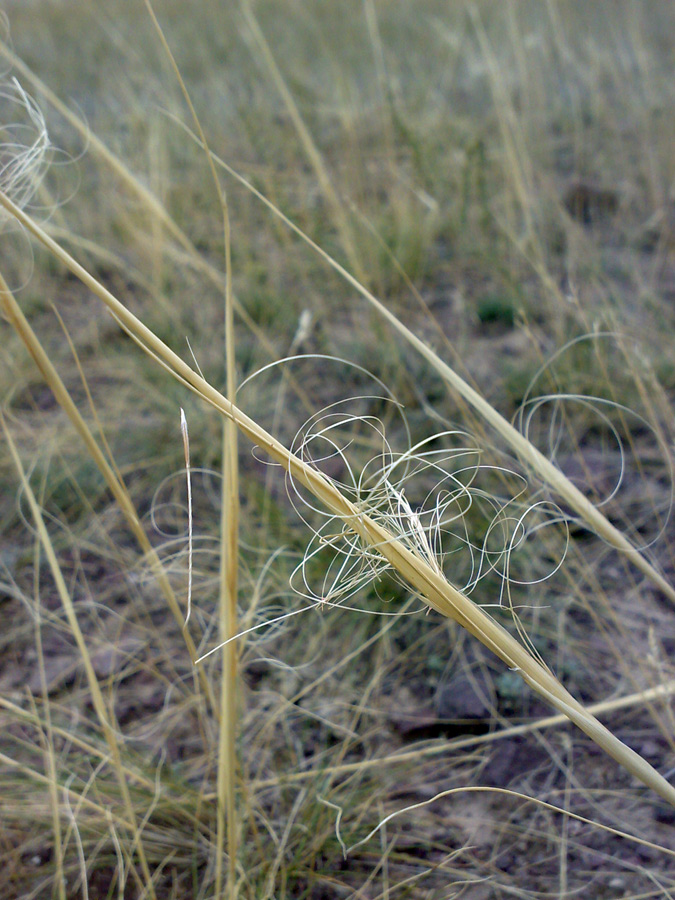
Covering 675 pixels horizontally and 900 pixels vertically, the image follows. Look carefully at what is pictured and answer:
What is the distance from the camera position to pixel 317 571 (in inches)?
43.2

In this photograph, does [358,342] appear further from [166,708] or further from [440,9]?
[440,9]

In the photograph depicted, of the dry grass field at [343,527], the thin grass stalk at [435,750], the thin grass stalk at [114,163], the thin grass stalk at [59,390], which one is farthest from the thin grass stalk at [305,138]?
the thin grass stalk at [435,750]

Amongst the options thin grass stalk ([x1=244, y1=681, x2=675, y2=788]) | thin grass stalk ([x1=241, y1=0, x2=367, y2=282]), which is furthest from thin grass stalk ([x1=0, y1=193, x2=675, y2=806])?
thin grass stalk ([x1=241, y1=0, x2=367, y2=282])

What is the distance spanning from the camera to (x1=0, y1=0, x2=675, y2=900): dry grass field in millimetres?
666

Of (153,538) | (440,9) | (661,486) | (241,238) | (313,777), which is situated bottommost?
(661,486)

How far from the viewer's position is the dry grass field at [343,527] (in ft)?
2.19

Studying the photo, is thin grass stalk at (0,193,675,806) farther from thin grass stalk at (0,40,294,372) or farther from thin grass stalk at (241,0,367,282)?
thin grass stalk at (241,0,367,282)

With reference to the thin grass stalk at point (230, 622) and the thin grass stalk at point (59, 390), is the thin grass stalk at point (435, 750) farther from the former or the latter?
the thin grass stalk at point (59, 390)

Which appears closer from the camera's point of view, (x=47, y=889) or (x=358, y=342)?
(x=47, y=889)

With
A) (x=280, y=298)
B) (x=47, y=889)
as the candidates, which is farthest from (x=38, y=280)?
(x=47, y=889)

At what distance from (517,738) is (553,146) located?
2.23m

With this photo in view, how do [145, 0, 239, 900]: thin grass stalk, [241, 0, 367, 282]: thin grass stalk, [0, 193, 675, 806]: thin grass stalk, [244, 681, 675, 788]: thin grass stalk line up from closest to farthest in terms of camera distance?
[0, 193, 675, 806]: thin grass stalk < [145, 0, 239, 900]: thin grass stalk < [244, 681, 675, 788]: thin grass stalk < [241, 0, 367, 282]: thin grass stalk

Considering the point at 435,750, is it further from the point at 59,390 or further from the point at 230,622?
the point at 59,390

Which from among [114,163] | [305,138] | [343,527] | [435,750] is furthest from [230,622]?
[305,138]
